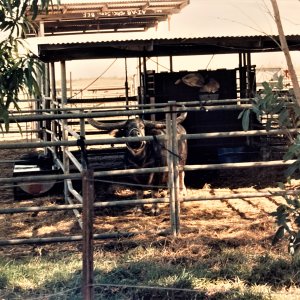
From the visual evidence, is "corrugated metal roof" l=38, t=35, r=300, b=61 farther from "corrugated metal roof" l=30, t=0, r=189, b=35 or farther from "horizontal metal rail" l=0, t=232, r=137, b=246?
"corrugated metal roof" l=30, t=0, r=189, b=35

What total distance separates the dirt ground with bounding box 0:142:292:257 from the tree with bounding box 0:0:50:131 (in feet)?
7.03

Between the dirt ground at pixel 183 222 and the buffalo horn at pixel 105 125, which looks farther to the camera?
the buffalo horn at pixel 105 125

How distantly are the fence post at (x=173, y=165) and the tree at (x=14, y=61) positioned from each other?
2031 millimetres

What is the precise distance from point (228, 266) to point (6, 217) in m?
3.71

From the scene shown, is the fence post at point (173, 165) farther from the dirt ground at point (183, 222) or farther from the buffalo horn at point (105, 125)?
the buffalo horn at point (105, 125)

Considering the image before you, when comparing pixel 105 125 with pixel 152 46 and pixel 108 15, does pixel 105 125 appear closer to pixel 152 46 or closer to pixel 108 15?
pixel 152 46

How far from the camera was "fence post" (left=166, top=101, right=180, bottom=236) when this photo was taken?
241 inches

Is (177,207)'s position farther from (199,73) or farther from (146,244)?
(199,73)

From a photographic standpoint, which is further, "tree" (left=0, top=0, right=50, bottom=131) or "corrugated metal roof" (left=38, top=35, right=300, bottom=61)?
"corrugated metal roof" (left=38, top=35, right=300, bottom=61)

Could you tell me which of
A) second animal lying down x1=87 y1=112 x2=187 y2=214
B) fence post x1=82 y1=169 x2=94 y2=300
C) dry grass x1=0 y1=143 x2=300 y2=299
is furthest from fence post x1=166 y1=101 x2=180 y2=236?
fence post x1=82 y1=169 x2=94 y2=300

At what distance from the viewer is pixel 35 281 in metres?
4.75

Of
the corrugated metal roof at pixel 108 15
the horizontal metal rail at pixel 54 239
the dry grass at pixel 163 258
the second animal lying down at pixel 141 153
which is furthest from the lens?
the corrugated metal roof at pixel 108 15

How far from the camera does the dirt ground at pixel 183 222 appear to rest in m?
6.06

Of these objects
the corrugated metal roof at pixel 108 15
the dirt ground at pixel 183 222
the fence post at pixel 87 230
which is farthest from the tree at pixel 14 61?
the corrugated metal roof at pixel 108 15
